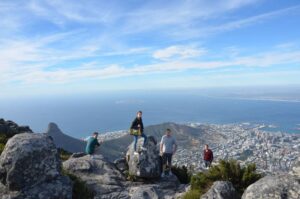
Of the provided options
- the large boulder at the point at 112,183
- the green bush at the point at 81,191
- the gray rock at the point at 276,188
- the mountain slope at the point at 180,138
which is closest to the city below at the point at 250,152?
the mountain slope at the point at 180,138

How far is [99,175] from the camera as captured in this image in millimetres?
15555

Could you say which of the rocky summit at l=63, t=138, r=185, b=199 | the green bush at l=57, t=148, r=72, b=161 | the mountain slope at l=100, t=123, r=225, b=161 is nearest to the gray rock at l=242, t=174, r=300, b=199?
the rocky summit at l=63, t=138, r=185, b=199

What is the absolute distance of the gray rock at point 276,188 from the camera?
908 centimetres

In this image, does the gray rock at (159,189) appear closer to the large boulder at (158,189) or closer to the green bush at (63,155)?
the large boulder at (158,189)

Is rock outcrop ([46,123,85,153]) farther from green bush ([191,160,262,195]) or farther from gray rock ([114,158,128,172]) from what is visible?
green bush ([191,160,262,195])

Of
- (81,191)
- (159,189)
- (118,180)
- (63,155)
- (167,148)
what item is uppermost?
(167,148)

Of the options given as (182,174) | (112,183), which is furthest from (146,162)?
(182,174)

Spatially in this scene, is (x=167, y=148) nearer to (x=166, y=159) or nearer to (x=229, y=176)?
(x=166, y=159)

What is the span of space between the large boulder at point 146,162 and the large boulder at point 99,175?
78 cm

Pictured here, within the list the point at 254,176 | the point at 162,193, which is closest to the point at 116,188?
the point at 162,193

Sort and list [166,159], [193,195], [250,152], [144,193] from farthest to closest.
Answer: [250,152], [166,159], [144,193], [193,195]

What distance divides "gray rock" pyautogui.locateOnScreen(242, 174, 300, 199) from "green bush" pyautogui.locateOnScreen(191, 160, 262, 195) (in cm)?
331

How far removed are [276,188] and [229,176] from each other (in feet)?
14.2

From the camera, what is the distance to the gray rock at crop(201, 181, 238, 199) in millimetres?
11086
